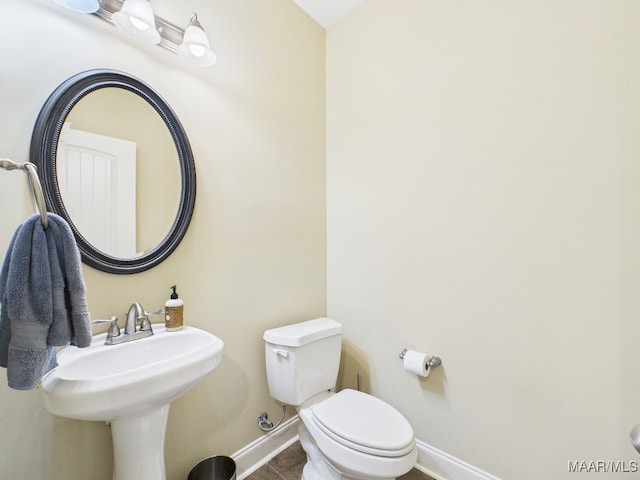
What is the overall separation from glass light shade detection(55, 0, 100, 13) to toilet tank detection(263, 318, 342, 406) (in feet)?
4.89

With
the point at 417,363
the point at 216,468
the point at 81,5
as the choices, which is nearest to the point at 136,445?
the point at 216,468

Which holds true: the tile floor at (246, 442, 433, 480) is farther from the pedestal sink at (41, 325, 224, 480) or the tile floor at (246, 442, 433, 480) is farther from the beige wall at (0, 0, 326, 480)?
the pedestal sink at (41, 325, 224, 480)

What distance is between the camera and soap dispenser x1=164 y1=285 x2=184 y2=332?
1129mm

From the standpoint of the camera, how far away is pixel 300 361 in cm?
140

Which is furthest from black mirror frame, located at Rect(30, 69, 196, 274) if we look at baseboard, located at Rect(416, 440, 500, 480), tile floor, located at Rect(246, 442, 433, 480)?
baseboard, located at Rect(416, 440, 500, 480)

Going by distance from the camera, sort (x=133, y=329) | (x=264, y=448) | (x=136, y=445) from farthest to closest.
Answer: (x=264, y=448) < (x=133, y=329) < (x=136, y=445)

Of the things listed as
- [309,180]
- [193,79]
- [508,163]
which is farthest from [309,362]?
[193,79]

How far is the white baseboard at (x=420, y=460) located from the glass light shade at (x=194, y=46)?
1898 millimetres

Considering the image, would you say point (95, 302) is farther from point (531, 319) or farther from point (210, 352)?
point (531, 319)

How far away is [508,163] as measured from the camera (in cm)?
122

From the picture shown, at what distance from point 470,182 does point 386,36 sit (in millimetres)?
1041

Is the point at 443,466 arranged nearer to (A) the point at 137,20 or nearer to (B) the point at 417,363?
(B) the point at 417,363

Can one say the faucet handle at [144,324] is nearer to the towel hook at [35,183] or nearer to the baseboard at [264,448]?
the towel hook at [35,183]

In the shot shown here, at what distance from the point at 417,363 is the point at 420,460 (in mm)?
562
